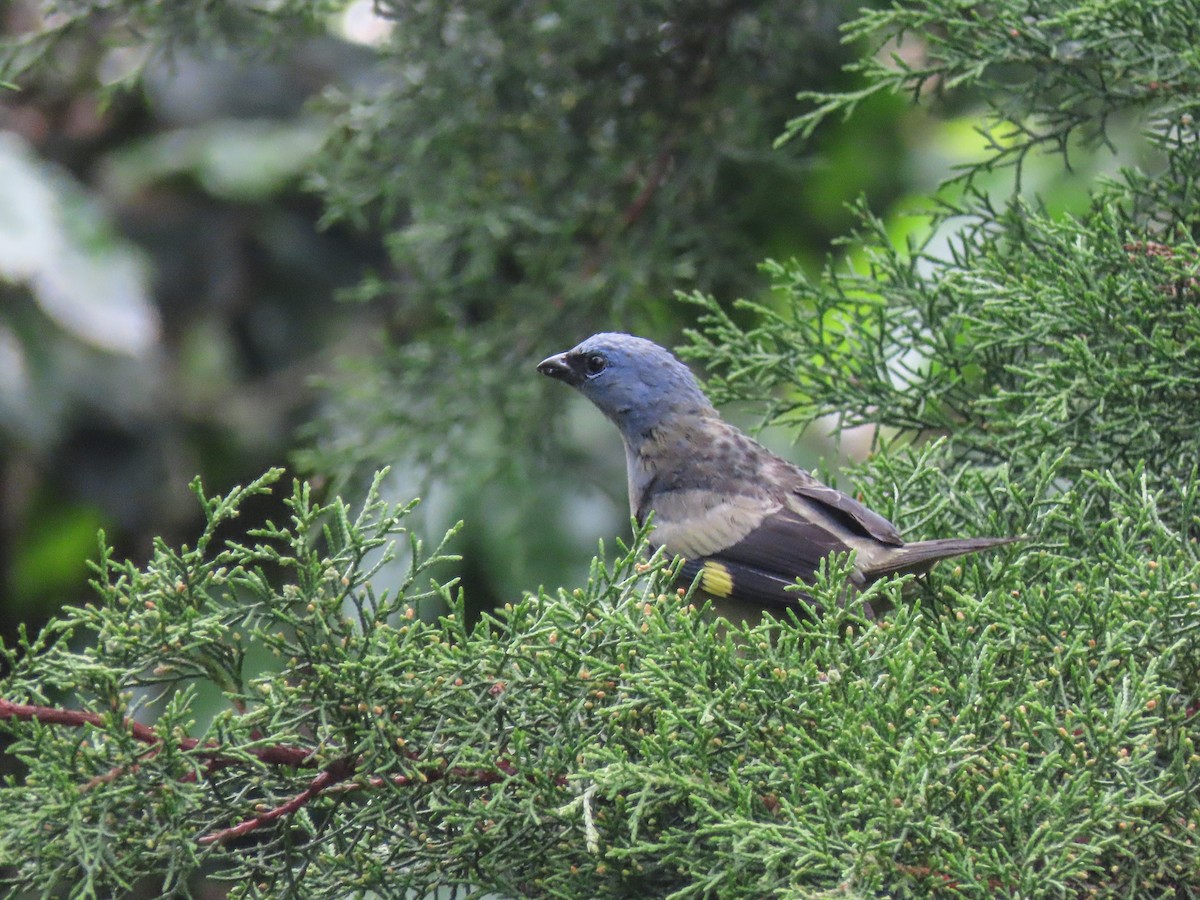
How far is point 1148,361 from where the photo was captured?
8.46ft

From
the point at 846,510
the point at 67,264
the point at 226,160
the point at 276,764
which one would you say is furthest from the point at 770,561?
the point at 226,160

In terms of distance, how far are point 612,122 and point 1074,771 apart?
3.05 meters

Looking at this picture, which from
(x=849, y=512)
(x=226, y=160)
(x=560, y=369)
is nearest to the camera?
(x=849, y=512)

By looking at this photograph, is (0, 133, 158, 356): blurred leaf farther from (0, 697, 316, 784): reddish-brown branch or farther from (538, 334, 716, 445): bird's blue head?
(0, 697, 316, 784): reddish-brown branch

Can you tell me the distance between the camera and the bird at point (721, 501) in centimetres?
287

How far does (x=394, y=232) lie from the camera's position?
16.9ft

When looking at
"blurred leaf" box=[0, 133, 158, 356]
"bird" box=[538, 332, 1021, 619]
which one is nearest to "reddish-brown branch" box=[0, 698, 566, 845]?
"bird" box=[538, 332, 1021, 619]

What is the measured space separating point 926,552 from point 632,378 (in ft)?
4.33

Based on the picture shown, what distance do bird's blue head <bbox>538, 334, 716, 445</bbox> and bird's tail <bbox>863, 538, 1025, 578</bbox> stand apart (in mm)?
1117

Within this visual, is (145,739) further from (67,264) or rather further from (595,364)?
(67,264)

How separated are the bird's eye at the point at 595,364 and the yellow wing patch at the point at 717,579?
2.56 feet

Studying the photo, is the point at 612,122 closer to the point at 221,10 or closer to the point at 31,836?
the point at 221,10

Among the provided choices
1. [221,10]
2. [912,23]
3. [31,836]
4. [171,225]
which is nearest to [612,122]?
[221,10]

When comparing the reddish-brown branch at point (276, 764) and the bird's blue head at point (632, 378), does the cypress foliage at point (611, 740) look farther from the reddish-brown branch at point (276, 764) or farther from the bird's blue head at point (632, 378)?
the bird's blue head at point (632, 378)
